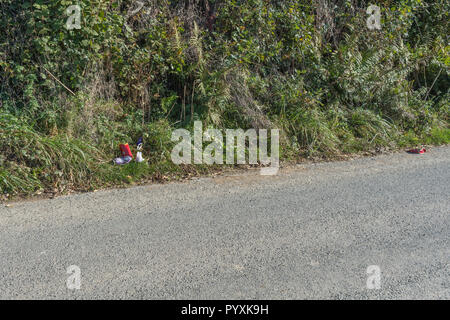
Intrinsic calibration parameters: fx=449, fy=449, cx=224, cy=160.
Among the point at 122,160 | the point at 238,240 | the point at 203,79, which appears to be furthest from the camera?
the point at 203,79

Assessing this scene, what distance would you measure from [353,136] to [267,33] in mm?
2502

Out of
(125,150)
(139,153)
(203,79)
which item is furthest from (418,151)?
(125,150)

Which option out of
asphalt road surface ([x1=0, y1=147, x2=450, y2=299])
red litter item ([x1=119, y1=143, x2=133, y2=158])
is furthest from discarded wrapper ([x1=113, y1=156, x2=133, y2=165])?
asphalt road surface ([x1=0, y1=147, x2=450, y2=299])

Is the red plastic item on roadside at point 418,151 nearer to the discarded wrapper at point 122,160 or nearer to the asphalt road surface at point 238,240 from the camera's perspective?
the asphalt road surface at point 238,240

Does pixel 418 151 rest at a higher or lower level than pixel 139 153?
lower

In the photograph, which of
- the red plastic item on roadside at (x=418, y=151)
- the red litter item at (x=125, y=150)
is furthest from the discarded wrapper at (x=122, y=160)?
the red plastic item on roadside at (x=418, y=151)

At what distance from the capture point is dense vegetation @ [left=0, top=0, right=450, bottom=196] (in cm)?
642

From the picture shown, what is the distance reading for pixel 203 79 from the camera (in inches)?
300

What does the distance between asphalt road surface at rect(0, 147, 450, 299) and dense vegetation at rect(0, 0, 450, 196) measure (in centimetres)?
101

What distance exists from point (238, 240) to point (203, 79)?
151 inches

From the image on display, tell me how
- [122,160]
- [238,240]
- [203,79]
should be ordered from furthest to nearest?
[203,79], [122,160], [238,240]

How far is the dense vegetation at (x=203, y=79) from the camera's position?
6.42 m

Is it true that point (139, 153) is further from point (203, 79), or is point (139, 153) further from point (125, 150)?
point (203, 79)

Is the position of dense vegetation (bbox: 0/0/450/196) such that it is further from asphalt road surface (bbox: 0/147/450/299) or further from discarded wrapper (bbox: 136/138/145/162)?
asphalt road surface (bbox: 0/147/450/299)
